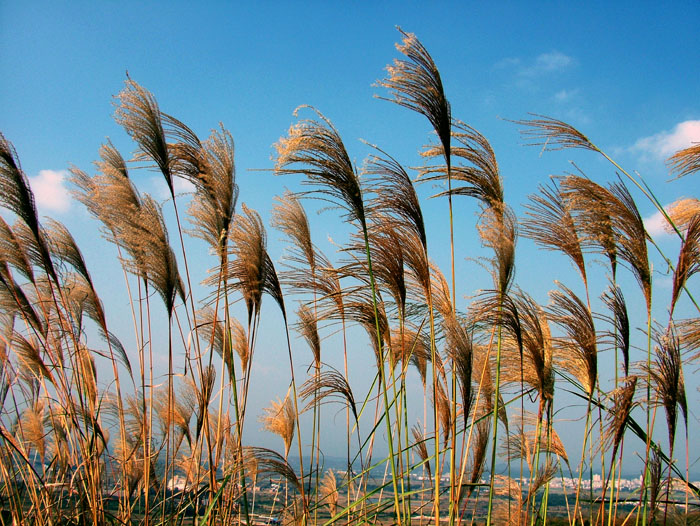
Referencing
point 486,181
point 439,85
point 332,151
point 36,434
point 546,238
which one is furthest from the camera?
point 36,434

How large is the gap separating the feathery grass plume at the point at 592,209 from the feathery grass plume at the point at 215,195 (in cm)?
189

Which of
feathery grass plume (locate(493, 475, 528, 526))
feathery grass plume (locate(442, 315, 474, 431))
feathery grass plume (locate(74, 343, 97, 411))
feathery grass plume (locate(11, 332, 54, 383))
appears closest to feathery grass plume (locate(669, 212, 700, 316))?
feathery grass plume (locate(442, 315, 474, 431))

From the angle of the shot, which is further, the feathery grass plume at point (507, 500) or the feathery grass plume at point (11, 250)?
the feathery grass plume at point (507, 500)

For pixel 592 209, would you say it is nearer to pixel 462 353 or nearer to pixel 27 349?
pixel 462 353

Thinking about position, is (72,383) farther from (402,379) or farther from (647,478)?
(647,478)

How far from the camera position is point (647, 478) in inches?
115

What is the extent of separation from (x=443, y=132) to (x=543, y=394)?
1697 mm

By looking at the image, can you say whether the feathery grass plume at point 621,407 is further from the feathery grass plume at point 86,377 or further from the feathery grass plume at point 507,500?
the feathery grass plume at point 86,377

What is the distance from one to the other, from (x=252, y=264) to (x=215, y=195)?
425 mm

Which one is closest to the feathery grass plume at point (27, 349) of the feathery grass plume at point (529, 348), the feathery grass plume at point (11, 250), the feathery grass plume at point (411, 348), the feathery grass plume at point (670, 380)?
the feathery grass plume at point (11, 250)

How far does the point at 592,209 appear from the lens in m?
2.81

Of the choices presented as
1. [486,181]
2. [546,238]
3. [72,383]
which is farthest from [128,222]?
[546,238]

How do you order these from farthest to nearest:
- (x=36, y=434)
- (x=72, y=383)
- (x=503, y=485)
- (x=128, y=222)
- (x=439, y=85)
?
(x=36, y=434)
(x=503, y=485)
(x=72, y=383)
(x=128, y=222)
(x=439, y=85)

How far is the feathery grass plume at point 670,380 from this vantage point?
9.07 ft
